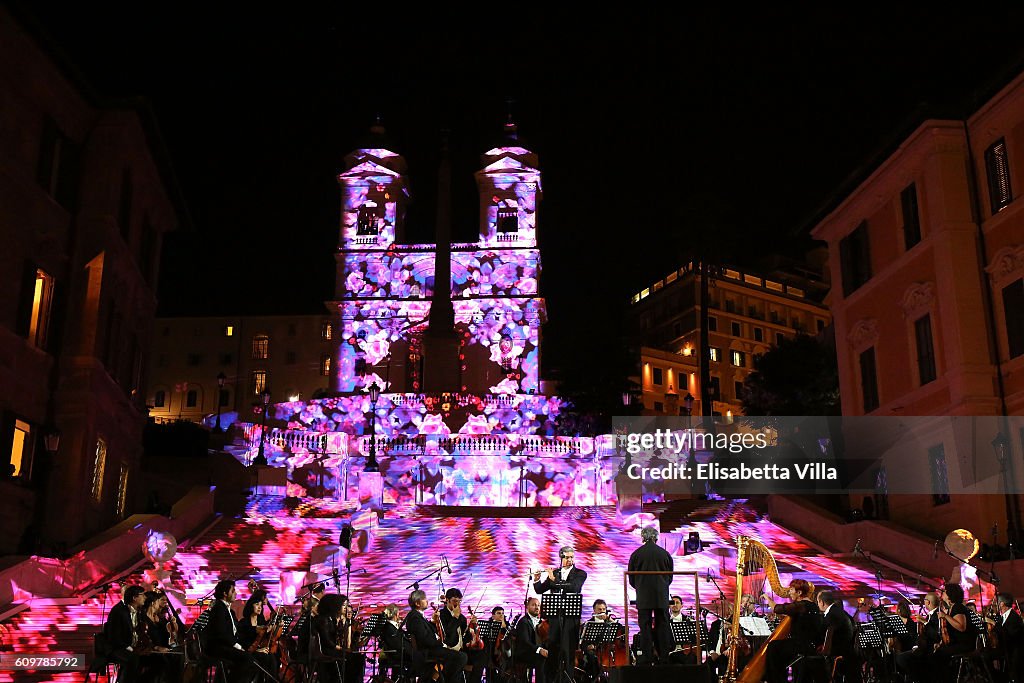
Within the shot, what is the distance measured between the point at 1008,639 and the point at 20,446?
2095 cm

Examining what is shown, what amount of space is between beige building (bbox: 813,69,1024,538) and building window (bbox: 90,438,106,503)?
2175 centimetres

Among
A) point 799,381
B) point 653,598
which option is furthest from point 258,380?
point 653,598

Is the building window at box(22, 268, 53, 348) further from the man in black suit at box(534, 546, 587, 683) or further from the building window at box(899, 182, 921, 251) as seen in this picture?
the building window at box(899, 182, 921, 251)

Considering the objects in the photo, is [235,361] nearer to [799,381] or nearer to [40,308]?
[799,381]

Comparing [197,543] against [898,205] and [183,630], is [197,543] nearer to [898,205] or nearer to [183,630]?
[183,630]

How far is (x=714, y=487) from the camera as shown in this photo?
1560 inches

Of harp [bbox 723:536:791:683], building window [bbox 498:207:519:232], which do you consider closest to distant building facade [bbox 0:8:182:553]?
harp [bbox 723:536:791:683]

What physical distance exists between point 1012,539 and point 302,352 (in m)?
67.1

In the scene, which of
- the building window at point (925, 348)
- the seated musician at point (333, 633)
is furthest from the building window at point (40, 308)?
the building window at point (925, 348)

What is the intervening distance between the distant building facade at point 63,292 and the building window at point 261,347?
53655mm

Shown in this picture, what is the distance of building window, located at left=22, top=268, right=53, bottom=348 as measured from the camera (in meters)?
26.2

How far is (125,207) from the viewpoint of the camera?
31328 millimetres

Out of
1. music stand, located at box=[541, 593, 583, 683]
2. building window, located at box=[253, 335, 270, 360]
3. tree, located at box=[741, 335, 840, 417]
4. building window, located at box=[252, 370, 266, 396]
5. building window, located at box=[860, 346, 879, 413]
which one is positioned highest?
building window, located at box=[253, 335, 270, 360]

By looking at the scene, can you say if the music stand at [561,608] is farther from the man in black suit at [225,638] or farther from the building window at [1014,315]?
the building window at [1014,315]
